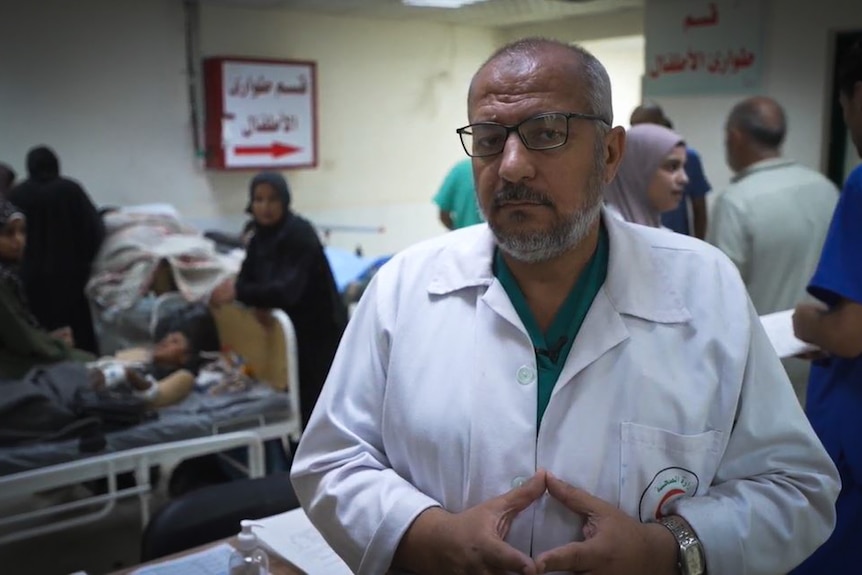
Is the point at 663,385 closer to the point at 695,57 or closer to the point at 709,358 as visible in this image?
the point at 709,358

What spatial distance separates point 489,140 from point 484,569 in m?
0.60

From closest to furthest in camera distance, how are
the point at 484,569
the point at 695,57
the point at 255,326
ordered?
1. the point at 484,569
2. the point at 255,326
3. the point at 695,57

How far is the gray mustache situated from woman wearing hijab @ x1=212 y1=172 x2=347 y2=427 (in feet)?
8.12

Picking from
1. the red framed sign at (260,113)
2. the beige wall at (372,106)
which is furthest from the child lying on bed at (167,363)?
the beige wall at (372,106)

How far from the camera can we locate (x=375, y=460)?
1195 millimetres

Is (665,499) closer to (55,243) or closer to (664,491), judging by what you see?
(664,491)

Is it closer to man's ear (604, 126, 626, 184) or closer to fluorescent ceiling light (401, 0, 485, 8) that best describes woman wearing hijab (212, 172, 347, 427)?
man's ear (604, 126, 626, 184)

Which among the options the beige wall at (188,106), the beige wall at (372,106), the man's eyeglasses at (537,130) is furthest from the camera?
the beige wall at (372,106)

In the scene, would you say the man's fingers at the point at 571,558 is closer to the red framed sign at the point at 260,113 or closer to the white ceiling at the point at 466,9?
the white ceiling at the point at 466,9

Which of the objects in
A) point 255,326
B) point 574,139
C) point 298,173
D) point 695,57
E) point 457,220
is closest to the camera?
point 574,139

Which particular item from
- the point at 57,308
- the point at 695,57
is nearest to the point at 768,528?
the point at 57,308

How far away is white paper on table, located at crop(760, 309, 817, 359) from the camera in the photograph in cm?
165

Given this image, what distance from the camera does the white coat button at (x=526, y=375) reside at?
3.68 ft

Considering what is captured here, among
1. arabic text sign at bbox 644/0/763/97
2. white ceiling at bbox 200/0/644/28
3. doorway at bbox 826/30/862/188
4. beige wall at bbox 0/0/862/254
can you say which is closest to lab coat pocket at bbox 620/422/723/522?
beige wall at bbox 0/0/862/254
